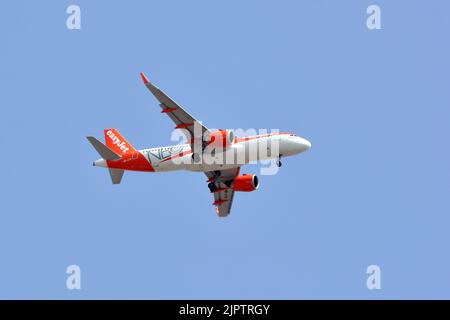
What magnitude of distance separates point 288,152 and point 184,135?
867 cm

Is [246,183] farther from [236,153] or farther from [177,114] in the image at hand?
[177,114]

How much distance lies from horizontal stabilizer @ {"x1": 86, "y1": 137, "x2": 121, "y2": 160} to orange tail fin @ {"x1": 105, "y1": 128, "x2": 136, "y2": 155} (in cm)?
91

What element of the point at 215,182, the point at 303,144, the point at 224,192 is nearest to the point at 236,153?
the point at 303,144

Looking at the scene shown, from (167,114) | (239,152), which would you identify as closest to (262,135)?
(239,152)

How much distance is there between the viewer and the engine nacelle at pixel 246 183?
80.3m

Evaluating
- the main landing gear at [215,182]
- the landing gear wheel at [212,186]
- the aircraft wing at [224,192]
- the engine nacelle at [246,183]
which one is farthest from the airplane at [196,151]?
the landing gear wheel at [212,186]

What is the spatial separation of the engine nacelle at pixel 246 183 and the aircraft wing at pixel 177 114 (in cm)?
692

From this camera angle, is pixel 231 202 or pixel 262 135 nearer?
pixel 262 135

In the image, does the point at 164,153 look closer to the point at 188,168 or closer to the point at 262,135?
the point at 188,168

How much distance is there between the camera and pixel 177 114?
73000mm

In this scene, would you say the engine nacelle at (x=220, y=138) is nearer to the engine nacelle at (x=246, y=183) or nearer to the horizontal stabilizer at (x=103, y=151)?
the engine nacelle at (x=246, y=183)

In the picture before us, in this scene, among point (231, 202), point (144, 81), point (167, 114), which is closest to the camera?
point (144, 81)

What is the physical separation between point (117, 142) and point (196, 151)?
779 centimetres
